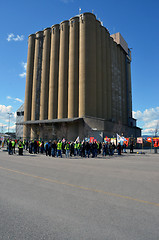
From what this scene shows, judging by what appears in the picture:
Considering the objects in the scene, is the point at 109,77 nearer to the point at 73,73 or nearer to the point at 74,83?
the point at 73,73

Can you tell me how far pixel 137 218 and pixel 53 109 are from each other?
50628 millimetres

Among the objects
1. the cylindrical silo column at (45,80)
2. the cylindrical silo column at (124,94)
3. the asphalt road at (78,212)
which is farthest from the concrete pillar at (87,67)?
the asphalt road at (78,212)

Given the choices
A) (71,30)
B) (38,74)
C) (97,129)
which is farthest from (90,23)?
(97,129)

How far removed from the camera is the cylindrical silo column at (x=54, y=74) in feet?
176

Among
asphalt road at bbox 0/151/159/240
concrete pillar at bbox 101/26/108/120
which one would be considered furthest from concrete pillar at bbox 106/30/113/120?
asphalt road at bbox 0/151/159/240

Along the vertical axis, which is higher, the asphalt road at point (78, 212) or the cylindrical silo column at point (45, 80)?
the cylindrical silo column at point (45, 80)

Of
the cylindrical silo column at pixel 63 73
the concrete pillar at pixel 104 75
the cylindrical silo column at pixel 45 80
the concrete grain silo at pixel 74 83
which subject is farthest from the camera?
the cylindrical silo column at pixel 45 80

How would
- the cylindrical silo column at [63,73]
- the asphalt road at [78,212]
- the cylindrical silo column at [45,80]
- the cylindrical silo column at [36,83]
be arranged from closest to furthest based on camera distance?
the asphalt road at [78,212] < the cylindrical silo column at [63,73] < the cylindrical silo column at [45,80] < the cylindrical silo column at [36,83]

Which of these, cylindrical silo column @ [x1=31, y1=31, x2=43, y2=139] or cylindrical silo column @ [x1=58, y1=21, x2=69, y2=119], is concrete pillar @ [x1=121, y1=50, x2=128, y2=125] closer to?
cylindrical silo column @ [x1=58, y1=21, x2=69, y2=119]

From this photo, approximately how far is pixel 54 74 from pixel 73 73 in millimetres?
7208

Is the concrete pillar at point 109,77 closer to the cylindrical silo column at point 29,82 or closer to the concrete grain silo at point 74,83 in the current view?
the concrete grain silo at point 74,83

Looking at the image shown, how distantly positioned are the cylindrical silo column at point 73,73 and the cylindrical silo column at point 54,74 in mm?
5439

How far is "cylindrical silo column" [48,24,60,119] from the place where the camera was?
53.5m

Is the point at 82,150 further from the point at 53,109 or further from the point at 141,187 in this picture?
the point at 53,109
